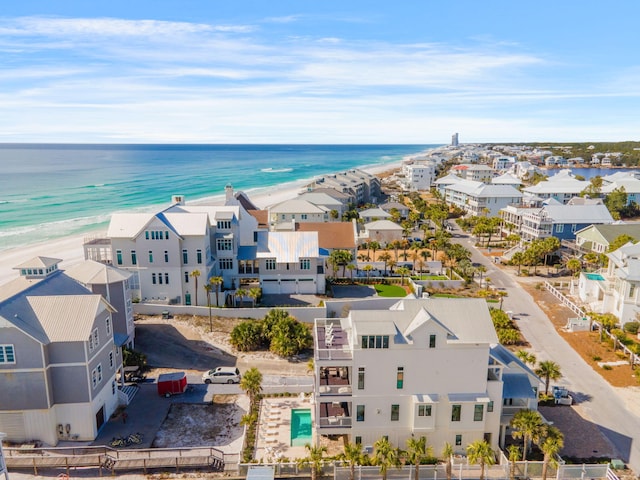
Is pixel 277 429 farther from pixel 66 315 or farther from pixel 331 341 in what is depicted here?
pixel 66 315

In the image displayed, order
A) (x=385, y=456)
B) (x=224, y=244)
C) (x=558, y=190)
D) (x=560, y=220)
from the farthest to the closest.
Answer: (x=558, y=190)
(x=560, y=220)
(x=224, y=244)
(x=385, y=456)

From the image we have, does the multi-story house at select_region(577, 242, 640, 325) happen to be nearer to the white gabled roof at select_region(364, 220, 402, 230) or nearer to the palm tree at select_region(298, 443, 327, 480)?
the white gabled roof at select_region(364, 220, 402, 230)

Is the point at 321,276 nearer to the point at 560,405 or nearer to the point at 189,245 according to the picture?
the point at 189,245

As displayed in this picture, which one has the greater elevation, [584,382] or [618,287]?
[618,287]

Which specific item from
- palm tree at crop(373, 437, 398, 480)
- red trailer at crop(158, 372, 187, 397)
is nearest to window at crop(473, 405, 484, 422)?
palm tree at crop(373, 437, 398, 480)

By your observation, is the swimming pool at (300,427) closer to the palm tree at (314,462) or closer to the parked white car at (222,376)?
the palm tree at (314,462)

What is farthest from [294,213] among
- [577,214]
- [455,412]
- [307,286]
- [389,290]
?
[455,412]

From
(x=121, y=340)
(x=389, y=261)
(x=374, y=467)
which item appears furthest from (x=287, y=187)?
(x=374, y=467)

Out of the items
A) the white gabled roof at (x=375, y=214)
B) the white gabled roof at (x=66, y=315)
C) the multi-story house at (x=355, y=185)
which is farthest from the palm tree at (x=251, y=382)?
the multi-story house at (x=355, y=185)

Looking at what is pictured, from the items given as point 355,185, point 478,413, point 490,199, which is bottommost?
point 478,413
